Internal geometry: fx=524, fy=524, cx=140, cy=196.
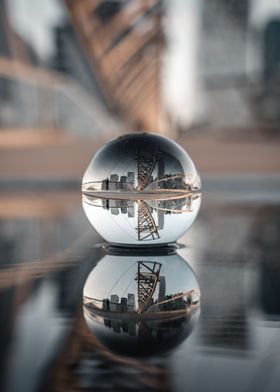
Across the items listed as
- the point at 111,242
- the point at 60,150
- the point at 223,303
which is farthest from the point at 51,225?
the point at 60,150

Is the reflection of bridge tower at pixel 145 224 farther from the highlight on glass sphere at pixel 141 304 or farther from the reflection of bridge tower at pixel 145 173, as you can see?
the highlight on glass sphere at pixel 141 304

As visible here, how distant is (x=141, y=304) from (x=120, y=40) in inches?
601

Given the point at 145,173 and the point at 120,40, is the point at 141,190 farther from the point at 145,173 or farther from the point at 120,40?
the point at 120,40

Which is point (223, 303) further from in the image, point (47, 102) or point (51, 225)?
point (47, 102)

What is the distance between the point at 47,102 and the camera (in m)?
15.6

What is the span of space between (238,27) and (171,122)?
80.5 feet

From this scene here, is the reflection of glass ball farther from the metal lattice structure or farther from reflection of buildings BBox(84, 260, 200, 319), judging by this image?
the metal lattice structure

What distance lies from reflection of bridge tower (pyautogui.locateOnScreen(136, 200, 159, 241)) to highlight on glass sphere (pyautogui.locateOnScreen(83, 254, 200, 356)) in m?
0.17

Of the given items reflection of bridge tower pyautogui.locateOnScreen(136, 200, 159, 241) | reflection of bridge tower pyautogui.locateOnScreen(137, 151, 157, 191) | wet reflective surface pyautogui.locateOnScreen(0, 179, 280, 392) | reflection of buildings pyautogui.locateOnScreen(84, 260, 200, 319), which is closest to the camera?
wet reflective surface pyautogui.locateOnScreen(0, 179, 280, 392)

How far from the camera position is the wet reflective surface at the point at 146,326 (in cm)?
108

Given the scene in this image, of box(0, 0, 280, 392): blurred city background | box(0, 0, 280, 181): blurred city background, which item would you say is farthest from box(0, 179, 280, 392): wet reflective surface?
box(0, 0, 280, 181): blurred city background

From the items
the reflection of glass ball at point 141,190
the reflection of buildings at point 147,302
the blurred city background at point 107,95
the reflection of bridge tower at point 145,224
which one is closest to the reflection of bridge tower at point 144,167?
the reflection of glass ball at point 141,190

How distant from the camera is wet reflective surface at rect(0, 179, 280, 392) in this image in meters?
1.08

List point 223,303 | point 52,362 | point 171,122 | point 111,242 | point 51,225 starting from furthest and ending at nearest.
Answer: point 171,122, point 51,225, point 111,242, point 223,303, point 52,362
